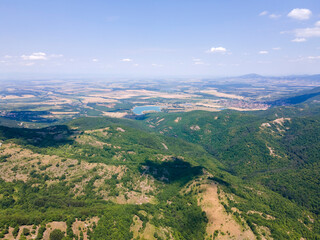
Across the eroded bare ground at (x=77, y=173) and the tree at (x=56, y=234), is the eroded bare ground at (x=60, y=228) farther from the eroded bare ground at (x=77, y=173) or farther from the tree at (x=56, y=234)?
the eroded bare ground at (x=77, y=173)

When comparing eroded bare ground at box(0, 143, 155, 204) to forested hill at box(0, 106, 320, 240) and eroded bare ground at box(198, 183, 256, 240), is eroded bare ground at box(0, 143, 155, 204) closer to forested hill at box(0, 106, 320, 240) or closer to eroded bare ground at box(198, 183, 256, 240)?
forested hill at box(0, 106, 320, 240)

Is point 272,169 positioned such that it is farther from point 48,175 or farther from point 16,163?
point 16,163

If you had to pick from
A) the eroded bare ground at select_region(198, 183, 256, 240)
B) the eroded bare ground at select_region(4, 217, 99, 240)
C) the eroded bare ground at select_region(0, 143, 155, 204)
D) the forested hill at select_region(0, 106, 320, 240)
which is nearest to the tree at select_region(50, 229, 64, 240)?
the forested hill at select_region(0, 106, 320, 240)

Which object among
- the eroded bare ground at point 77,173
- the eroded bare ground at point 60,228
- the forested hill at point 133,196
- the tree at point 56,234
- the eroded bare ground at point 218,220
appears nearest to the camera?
the eroded bare ground at point 60,228

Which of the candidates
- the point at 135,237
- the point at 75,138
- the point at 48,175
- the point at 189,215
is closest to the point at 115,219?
the point at 135,237

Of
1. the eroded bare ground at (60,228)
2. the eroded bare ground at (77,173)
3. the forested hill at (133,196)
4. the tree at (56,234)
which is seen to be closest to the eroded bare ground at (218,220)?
the forested hill at (133,196)

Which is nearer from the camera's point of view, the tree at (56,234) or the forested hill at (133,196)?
the tree at (56,234)

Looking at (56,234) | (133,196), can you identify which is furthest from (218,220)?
(56,234)

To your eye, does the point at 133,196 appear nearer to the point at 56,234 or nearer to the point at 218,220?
the point at 218,220
